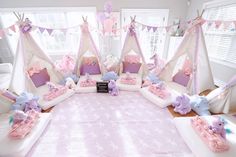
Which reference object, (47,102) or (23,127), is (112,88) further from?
(23,127)

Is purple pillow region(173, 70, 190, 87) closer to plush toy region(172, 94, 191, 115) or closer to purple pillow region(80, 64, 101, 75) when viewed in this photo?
plush toy region(172, 94, 191, 115)

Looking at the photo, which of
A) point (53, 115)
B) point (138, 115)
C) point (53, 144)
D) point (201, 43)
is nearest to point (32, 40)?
point (53, 115)

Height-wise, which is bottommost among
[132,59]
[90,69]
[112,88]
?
[112,88]

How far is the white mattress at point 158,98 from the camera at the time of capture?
2.38 m

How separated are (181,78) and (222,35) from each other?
1281 millimetres

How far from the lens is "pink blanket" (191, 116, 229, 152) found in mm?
1458

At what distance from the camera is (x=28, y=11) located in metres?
3.93

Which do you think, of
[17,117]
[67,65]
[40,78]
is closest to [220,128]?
[17,117]

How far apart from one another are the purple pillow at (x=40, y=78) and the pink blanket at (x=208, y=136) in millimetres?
2867

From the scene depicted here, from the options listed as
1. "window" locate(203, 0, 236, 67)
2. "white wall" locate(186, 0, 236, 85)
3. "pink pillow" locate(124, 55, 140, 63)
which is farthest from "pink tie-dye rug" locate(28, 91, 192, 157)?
"window" locate(203, 0, 236, 67)

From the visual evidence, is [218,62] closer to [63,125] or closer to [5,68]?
[63,125]

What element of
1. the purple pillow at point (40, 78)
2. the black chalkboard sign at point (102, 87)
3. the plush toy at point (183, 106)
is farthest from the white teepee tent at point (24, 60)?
the plush toy at point (183, 106)

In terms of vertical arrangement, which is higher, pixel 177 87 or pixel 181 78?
pixel 181 78

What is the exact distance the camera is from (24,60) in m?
2.69
